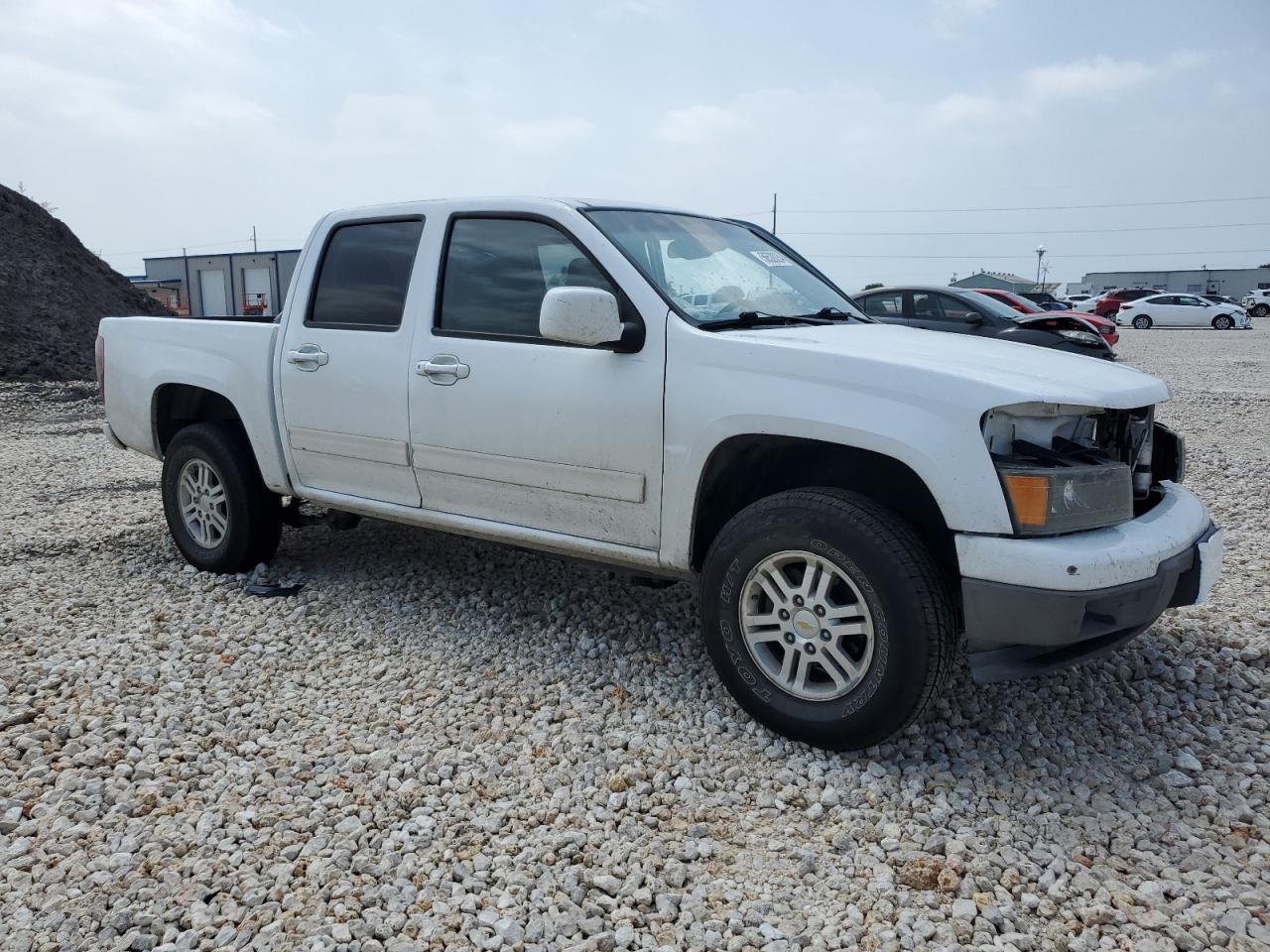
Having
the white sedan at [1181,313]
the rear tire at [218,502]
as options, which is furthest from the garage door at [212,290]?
the rear tire at [218,502]

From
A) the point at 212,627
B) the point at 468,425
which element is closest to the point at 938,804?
the point at 468,425

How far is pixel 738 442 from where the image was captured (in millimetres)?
3398

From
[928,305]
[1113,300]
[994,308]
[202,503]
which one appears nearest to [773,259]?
[202,503]

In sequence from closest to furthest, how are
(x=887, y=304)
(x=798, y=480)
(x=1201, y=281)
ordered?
(x=798, y=480) < (x=887, y=304) < (x=1201, y=281)

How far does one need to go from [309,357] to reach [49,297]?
14.9 meters

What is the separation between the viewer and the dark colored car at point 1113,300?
118 feet

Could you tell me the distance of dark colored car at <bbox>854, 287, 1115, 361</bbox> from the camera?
12438 mm

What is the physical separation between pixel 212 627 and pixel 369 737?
142 centimetres

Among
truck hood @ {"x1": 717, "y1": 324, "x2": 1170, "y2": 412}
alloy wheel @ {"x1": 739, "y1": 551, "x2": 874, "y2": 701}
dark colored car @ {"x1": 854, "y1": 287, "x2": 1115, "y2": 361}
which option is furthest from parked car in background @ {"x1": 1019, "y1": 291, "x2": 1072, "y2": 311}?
alloy wheel @ {"x1": 739, "y1": 551, "x2": 874, "y2": 701}

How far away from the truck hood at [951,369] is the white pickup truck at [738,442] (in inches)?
0.5

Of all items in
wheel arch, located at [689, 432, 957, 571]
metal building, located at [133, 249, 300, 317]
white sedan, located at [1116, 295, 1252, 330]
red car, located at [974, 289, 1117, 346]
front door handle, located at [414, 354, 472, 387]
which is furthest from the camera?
metal building, located at [133, 249, 300, 317]

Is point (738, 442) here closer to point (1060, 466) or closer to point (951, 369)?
point (951, 369)

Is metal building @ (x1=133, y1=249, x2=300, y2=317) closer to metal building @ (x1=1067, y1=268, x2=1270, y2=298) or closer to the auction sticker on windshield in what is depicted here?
the auction sticker on windshield

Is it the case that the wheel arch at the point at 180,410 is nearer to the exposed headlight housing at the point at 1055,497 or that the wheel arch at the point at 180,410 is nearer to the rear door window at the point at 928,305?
the exposed headlight housing at the point at 1055,497
